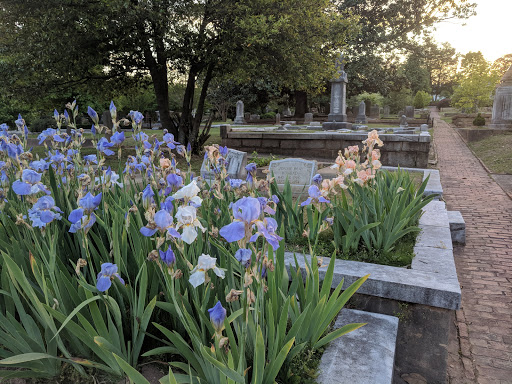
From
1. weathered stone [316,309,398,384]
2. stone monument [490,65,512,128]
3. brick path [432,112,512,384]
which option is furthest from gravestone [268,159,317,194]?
stone monument [490,65,512,128]

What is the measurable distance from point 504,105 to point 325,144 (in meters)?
10.6

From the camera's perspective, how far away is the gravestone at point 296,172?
6.01m

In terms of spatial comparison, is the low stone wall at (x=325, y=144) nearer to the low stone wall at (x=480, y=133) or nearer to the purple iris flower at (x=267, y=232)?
the low stone wall at (x=480, y=133)

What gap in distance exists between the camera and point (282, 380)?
1710 millimetres

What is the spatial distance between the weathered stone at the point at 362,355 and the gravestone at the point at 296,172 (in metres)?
3.88

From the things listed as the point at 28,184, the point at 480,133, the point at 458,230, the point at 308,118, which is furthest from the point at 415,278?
the point at 308,118

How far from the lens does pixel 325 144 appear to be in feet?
35.9

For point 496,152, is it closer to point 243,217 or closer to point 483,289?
point 483,289

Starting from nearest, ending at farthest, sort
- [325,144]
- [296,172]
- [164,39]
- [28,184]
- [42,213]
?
1. [42,213]
2. [28,184]
3. [296,172]
4. [164,39]
5. [325,144]

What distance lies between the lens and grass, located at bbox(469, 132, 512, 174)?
32.0 feet

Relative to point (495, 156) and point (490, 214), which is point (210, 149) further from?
point (495, 156)

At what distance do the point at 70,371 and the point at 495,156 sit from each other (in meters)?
12.5

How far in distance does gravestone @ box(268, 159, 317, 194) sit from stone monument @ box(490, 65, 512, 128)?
1434 centimetres

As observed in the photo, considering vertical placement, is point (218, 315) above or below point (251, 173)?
below
